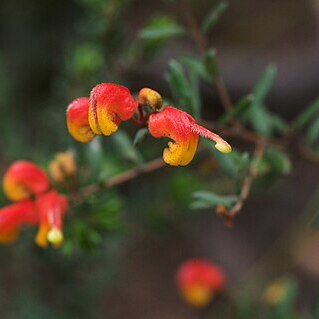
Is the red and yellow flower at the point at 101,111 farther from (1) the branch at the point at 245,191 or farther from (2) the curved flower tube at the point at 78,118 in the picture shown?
(1) the branch at the point at 245,191

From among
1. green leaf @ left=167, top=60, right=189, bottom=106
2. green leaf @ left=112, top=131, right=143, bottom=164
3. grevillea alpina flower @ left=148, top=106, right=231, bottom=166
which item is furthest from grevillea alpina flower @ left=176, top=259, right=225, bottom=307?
grevillea alpina flower @ left=148, top=106, right=231, bottom=166

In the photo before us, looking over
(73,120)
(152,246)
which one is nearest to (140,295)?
(152,246)

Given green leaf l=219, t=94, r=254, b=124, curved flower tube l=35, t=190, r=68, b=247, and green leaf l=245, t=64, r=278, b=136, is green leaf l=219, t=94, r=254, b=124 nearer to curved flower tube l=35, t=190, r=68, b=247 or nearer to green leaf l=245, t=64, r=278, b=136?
green leaf l=245, t=64, r=278, b=136

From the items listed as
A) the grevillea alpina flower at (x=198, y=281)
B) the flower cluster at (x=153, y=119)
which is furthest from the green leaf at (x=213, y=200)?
the grevillea alpina flower at (x=198, y=281)

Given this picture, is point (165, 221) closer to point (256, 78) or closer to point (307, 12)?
point (256, 78)

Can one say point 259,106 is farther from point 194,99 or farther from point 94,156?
point 94,156

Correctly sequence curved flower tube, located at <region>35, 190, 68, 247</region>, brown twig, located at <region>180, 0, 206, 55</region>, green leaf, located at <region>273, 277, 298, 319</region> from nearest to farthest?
curved flower tube, located at <region>35, 190, 68, 247</region> → brown twig, located at <region>180, 0, 206, 55</region> → green leaf, located at <region>273, 277, 298, 319</region>
